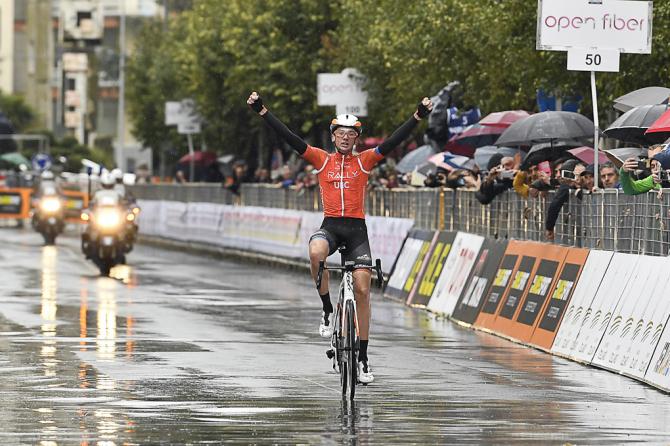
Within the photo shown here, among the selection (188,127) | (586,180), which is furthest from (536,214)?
(188,127)

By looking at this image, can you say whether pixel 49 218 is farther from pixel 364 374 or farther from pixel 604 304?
pixel 364 374

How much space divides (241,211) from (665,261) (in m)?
29.3

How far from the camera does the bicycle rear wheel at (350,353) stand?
14.1m

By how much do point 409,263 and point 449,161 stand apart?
2.03 meters

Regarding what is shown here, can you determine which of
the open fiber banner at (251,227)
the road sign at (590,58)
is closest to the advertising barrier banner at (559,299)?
the road sign at (590,58)

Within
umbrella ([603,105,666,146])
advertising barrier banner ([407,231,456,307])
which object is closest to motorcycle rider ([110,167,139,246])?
advertising barrier banner ([407,231,456,307])

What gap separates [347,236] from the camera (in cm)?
1491

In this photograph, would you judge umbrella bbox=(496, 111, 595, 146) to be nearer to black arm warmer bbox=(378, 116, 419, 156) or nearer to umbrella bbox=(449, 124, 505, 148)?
umbrella bbox=(449, 124, 505, 148)

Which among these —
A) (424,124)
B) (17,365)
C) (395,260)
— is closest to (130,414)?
(17,365)

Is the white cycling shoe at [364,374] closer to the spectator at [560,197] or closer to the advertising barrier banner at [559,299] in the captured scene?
the advertising barrier banner at [559,299]

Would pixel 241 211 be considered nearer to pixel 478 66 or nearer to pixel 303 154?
pixel 478 66

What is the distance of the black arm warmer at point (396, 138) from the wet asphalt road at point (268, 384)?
1857mm

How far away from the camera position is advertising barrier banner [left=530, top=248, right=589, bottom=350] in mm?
19203

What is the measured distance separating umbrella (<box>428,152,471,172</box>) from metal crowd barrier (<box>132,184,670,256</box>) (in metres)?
0.48
